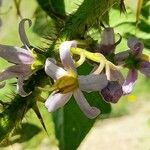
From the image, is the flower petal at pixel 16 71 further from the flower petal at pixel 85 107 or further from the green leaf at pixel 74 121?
the green leaf at pixel 74 121

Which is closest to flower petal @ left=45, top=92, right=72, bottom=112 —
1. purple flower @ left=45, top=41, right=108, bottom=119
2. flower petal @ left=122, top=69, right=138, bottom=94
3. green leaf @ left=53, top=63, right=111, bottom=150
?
purple flower @ left=45, top=41, right=108, bottom=119

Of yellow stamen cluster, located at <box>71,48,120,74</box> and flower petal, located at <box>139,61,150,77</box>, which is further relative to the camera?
flower petal, located at <box>139,61,150,77</box>

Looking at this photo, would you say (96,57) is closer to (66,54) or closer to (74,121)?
(66,54)

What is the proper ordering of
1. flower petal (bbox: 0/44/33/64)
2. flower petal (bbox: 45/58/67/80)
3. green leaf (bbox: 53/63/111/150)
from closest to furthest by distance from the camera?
flower petal (bbox: 45/58/67/80) → flower petal (bbox: 0/44/33/64) → green leaf (bbox: 53/63/111/150)

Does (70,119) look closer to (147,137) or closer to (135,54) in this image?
(135,54)

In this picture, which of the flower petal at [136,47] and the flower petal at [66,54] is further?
the flower petal at [136,47]

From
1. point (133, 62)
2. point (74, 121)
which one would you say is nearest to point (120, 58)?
point (133, 62)

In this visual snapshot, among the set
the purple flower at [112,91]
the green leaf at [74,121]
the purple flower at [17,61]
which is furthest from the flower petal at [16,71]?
the green leaf at [74,121]

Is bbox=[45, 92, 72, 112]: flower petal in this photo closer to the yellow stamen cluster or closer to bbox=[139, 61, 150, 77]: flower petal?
the yellow stamen cluster
